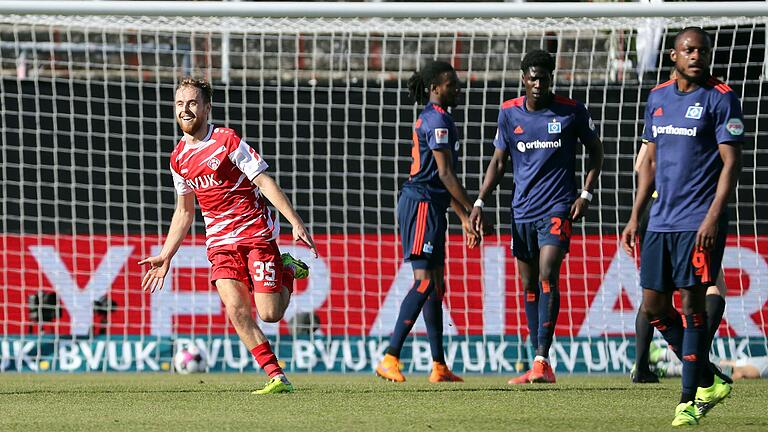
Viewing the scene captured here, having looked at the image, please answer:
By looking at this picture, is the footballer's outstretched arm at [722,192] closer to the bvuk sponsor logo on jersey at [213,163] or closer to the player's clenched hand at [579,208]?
the player's clenched hand at [579,208]

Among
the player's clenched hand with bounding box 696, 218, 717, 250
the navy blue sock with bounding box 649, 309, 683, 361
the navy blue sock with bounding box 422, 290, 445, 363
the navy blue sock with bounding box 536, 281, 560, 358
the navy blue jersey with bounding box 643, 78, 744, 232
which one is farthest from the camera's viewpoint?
the navy blue sock with bounding box 422, 290, 445, 363

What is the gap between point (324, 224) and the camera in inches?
419

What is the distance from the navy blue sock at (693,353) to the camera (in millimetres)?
5355

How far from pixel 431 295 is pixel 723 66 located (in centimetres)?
383

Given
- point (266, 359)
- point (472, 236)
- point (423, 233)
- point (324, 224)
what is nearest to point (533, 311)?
point (472, 236)

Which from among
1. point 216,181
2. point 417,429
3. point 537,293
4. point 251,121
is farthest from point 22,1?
point 417,429

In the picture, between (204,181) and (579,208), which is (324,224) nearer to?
(579,208)

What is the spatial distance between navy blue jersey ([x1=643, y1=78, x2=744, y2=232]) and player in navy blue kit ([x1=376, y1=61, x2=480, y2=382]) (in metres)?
2.66

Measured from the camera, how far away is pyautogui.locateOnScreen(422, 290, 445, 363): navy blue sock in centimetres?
830

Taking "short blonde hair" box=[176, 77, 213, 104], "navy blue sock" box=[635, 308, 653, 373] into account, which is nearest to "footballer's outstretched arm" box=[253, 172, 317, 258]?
"short blonde hair" box=[176, 77, 213, 104]

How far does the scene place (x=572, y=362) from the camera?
10.2 meters

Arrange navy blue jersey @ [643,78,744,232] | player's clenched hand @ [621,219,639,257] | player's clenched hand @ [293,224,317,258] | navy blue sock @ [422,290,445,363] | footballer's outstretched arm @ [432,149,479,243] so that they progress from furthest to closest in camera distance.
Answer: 1. navy blue sock @ [422,290,445,363]
2. footballer's outstretched arm @ [432,149,479,243]
3. player's clenched hand @ [293,224,317,258]
4. player's clenched hand @ [621,219,639,257]
5. navy blue jersey @ [643,78,744,232]

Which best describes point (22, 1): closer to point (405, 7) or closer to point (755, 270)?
point (405, 7)

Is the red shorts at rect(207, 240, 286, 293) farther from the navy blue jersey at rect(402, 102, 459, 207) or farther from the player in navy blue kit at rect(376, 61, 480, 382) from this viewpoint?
the navy blue jersey at rect(402, 102, 459, 207)
